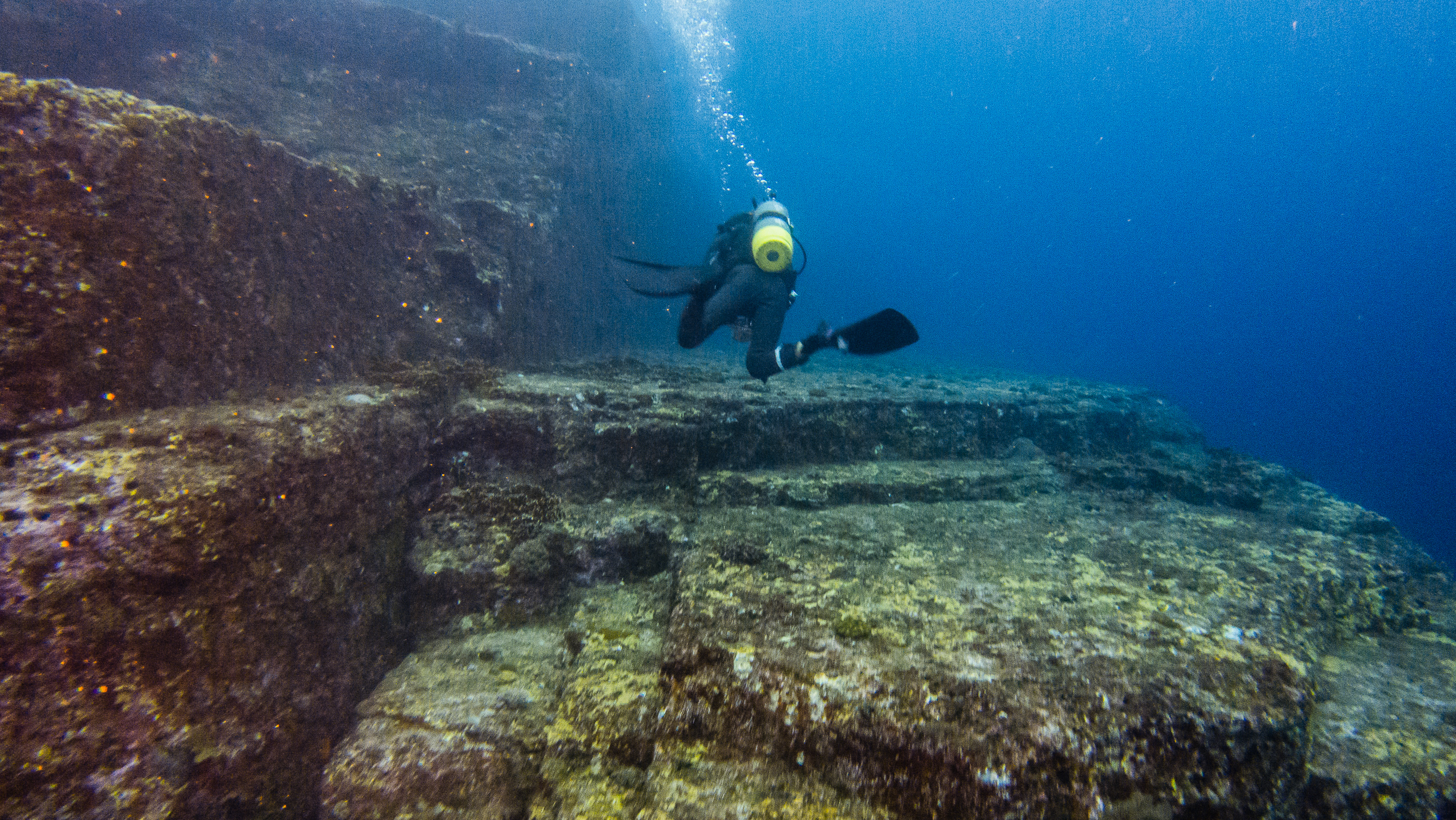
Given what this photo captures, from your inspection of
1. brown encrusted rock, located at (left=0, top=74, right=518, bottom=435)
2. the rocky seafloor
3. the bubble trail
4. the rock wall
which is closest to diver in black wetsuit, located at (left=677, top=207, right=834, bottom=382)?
the rocky seafloor

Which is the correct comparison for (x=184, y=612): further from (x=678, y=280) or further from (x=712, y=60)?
(x=712, y=60)

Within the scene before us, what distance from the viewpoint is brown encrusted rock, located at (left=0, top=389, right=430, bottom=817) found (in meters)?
1.95

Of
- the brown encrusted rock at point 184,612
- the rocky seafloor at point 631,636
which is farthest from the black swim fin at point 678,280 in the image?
the brown encrusted rock at point 184,612

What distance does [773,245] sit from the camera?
5.02 metres

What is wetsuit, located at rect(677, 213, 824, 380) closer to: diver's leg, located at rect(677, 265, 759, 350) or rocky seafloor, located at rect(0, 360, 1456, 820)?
diver's leg, located at rect(677, 265, 759, 350)

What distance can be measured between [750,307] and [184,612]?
471 centimetres

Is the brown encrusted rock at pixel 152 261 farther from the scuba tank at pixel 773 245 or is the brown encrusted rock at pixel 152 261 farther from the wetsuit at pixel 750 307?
the scuba tank at pixel 773 245

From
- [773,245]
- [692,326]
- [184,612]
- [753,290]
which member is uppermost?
[773,245]

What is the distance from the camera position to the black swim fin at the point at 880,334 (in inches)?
187

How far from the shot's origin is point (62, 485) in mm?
2232

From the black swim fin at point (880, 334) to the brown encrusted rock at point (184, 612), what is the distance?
13.7 feet

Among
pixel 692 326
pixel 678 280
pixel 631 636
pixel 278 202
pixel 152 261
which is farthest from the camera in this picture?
pixel 678 280

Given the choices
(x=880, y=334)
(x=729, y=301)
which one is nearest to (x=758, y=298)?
(x=729, y=301)

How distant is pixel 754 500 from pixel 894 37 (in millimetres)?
102279
